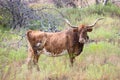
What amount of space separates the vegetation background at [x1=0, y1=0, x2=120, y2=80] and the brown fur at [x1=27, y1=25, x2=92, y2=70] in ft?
0.85

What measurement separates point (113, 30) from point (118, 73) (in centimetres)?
667

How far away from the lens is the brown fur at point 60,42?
9141 mm

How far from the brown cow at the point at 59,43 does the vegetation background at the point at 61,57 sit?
25 centimetres

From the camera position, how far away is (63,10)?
18469 millimetres

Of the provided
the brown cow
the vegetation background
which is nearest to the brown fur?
the brown cow

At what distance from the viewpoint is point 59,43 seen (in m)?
9.27

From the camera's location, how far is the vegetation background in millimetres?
7938

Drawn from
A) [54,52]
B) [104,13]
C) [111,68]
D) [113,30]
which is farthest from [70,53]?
[104,13]

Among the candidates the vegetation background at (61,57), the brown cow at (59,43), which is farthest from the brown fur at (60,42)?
the vegetation background at (61,57)

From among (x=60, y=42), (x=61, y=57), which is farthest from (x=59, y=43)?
(x=61, y=57)

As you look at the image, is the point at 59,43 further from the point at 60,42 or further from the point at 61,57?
the point at 61,57

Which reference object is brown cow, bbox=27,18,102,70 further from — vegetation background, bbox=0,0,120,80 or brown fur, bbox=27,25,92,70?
vegetation background, bbox=0,0,120,80

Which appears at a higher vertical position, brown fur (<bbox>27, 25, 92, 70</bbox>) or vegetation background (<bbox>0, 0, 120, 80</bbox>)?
brown fur (<bbox>27, 25, 92, 70</bbox>)

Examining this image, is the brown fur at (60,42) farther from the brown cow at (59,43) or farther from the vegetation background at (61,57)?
the vegetation background at (61,57)
